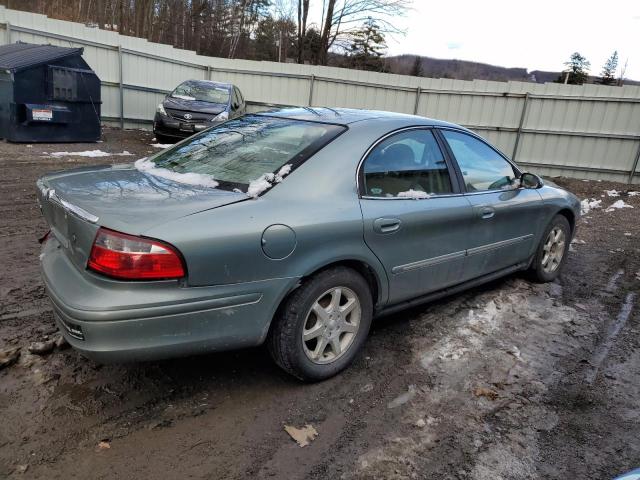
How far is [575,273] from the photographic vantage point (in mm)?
5293

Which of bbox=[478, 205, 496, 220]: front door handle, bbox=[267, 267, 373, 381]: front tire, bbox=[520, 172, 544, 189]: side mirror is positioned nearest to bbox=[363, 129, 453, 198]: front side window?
bbox=[478, 205, 496, 220]: front door handle

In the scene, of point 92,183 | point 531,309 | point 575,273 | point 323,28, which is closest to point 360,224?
point 92,183

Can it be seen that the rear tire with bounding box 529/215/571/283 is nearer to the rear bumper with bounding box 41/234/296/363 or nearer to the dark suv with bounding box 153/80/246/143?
the rear bumper with bounding box 41/234/296/363

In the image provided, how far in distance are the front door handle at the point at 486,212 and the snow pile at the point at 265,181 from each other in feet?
5.42

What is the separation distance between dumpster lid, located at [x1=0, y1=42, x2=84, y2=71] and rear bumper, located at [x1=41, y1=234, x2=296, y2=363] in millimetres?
8435

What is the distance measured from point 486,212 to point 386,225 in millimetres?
1153

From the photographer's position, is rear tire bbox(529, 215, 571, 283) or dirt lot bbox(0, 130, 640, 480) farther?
rear tire bbox(529, 215, 571, 283)

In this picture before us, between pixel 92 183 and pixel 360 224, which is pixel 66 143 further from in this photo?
pixel 360 224

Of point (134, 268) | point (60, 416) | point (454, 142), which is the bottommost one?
point (60, 416)

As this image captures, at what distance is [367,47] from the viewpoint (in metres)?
35.6

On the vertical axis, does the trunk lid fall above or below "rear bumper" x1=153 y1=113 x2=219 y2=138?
above

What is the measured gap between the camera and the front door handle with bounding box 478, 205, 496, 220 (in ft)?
12.0

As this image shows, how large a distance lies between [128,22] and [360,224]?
29358 millimetres

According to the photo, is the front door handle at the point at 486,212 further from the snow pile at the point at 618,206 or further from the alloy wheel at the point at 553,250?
the snow pile at the point at 618,206
